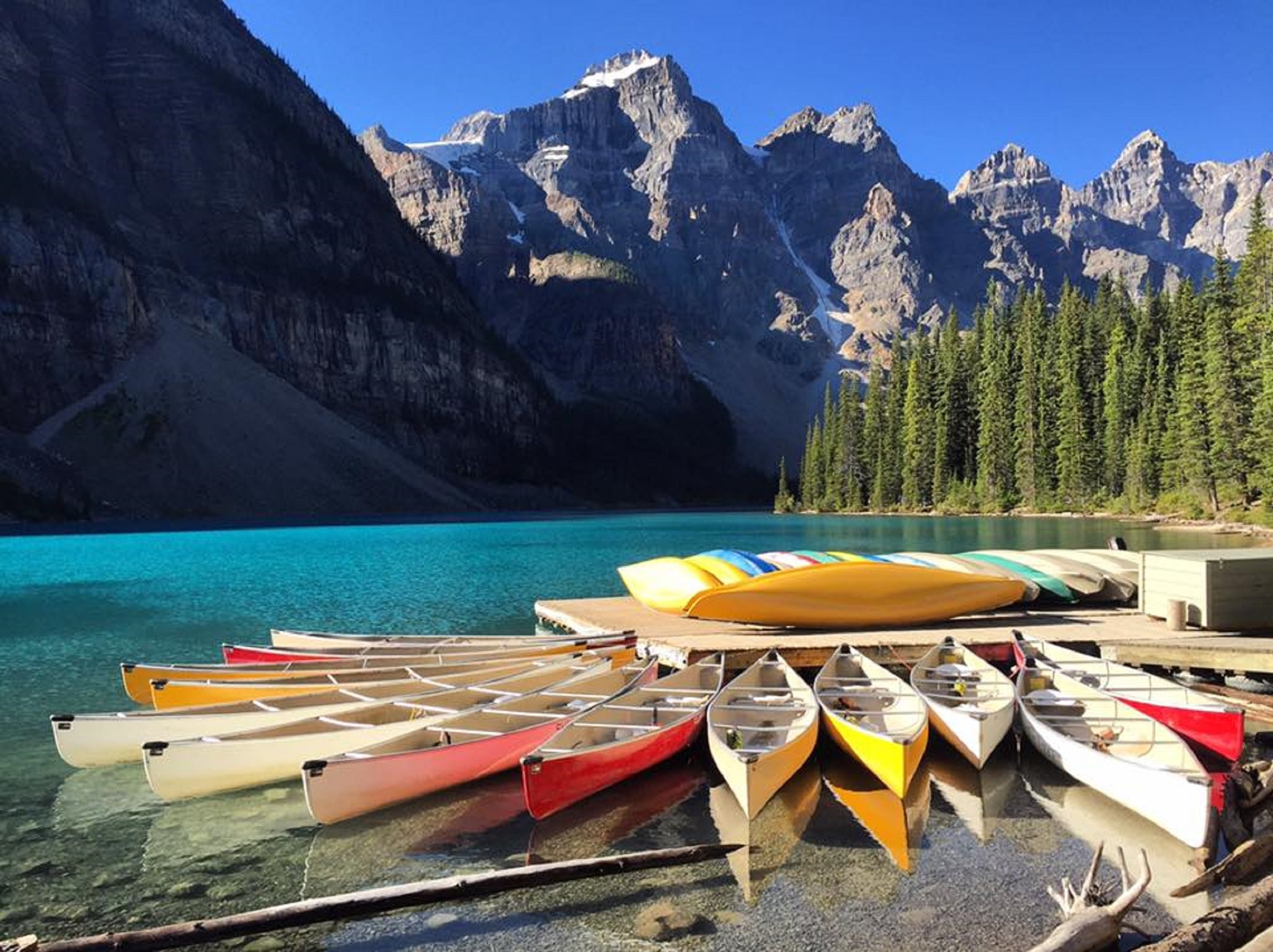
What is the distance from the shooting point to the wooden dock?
16953 millimetres

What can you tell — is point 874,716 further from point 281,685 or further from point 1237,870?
point 281,685

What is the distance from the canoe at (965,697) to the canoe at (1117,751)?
45 centimetres

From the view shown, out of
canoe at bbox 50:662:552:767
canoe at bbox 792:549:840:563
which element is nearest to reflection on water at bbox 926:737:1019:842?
canoe at bbox 792:549:840:563

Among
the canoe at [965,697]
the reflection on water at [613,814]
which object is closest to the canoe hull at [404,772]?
the reflection on water at [613,814]

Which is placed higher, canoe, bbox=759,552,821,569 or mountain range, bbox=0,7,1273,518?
mountain range, bbox=0,7,1273,518

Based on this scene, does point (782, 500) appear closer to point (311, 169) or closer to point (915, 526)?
point (915, 526)

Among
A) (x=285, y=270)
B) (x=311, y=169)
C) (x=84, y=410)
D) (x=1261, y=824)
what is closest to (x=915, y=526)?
(x=1261, y=824)

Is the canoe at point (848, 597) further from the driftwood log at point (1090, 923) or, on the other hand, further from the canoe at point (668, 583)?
the driftwood log at point (1090, 923)

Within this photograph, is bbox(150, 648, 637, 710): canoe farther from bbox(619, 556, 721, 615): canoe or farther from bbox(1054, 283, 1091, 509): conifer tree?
bbox(1054, 283, 1091, 509): conifer tree

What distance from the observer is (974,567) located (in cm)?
2211

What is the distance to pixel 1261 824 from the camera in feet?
32.7

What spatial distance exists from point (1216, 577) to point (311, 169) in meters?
191

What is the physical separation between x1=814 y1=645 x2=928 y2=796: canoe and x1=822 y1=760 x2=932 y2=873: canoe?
0.22 meters

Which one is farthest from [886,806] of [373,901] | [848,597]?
[848,597]
